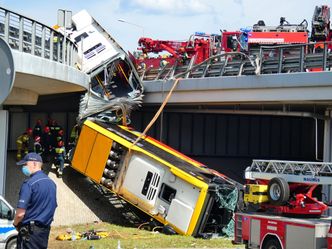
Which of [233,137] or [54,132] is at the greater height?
[54,132]

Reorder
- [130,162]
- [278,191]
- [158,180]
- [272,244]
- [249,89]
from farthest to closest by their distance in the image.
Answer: [249,89], [130,162], [158,180], [278,191], [272,244]

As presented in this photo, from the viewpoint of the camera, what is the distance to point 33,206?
7988mm

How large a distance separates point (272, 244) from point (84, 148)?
33.6 ft

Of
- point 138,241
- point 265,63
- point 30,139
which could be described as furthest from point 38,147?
point 265,63

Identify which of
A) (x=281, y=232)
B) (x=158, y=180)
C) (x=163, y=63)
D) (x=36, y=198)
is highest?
(x=163, y=63)

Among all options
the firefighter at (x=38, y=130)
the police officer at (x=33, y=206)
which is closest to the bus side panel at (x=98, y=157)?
the firefighter at (x=38, y=130)

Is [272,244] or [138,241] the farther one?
[138,241]

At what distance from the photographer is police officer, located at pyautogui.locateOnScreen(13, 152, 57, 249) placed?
7.95 meters

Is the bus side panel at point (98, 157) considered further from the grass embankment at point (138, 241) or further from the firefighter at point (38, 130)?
the firefighter at point (38, 130)

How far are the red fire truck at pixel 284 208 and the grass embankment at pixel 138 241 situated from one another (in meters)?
2.07

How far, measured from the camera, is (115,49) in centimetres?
2675

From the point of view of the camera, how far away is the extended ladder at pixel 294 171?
15320 millimetres

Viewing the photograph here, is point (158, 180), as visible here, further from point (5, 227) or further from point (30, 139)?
point (5, 227)

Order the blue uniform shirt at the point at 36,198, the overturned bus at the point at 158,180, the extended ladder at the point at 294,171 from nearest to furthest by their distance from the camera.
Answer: the blue uniform shirt at the point at 36,198, the extended ladder at the point at 294,171, the overturned bus at the point at 158,180
